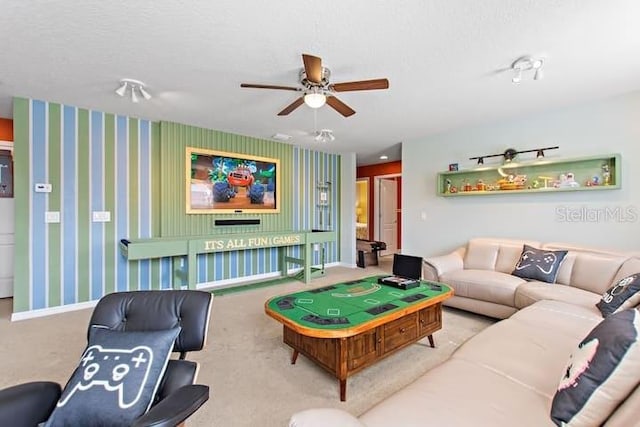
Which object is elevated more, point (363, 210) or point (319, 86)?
point (319, 86)

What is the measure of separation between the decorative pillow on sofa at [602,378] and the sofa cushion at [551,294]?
1.82 meters

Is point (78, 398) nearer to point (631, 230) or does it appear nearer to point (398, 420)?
point (398, 420)

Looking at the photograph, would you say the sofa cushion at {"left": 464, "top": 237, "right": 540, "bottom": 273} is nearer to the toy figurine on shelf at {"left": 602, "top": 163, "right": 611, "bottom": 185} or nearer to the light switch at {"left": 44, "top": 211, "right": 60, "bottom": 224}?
the toy figurine on shelf at {"left": 602, "top": 163, "right": 611, "bottom": 185}

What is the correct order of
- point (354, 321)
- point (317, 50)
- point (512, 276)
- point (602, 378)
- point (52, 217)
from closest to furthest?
point (602, 378) → point (354, 321) → point (317, 50) → point (512, 276) → point (52, 217)

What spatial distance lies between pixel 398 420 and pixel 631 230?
3852mm

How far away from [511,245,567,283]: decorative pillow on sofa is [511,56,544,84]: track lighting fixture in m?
1.88

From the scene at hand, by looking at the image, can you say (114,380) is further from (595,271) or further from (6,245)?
(6,245)

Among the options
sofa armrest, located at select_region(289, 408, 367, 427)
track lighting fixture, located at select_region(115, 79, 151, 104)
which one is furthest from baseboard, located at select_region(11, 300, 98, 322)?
sofa armrest, located at select_region(289, 408, 367, 427)

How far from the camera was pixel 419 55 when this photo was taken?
2.41 meters

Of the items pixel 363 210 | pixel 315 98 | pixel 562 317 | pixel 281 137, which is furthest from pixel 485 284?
pixel 363 210

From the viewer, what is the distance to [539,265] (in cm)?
323

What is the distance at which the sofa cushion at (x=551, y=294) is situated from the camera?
2611 mm

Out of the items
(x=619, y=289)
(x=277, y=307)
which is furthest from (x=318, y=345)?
(x=619, y=289)

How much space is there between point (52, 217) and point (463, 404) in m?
4.38
